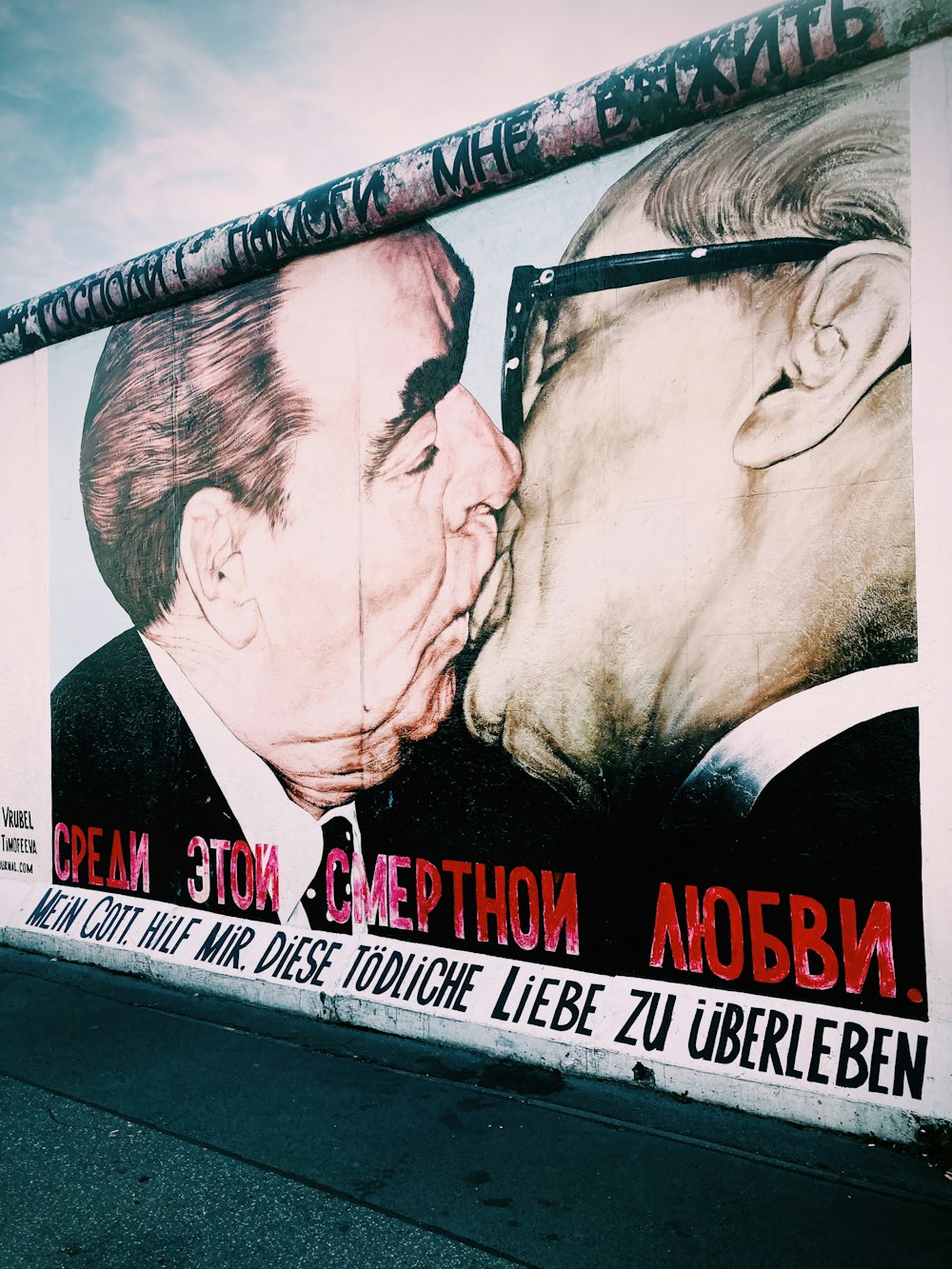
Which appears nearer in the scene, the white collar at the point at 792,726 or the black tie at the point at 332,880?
the white collar at the point at 792,726

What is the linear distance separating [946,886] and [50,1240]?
3.63 meters

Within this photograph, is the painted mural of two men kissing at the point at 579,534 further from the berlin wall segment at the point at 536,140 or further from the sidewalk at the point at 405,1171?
the sidewalk at the point at 405,1171

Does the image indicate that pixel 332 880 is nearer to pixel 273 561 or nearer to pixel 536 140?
pixel 273 561

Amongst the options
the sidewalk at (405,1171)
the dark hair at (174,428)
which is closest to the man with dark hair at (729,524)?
the sidewalk at (405,1171)

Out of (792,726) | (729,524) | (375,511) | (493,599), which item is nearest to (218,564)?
(375,511)

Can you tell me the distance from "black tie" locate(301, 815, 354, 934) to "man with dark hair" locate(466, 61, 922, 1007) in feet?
3.87

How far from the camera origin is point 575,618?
5.06m

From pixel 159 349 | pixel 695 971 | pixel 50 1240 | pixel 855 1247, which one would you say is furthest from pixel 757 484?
pixel 159 349

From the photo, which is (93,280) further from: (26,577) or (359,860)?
(359,860)

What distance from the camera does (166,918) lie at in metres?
6.70

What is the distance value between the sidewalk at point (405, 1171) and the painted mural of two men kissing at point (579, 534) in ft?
3.11

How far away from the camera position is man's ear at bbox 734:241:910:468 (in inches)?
165

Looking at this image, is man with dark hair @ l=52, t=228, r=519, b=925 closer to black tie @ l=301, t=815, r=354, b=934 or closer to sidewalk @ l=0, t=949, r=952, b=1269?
black tie @ l=301, t=815, r=354, b=934

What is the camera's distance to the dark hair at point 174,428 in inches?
249
